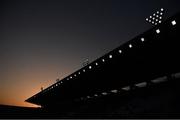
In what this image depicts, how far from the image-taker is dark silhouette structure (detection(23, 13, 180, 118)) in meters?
11.0

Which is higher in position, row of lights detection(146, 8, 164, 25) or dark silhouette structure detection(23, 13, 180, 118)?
row of lights detection(146, 8, 164, 25)

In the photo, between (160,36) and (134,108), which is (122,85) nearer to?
(134,108)

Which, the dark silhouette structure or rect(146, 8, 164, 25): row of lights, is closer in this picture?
the dark silhouette structure

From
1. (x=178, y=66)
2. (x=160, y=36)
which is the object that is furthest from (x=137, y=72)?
(x=160, y=36)

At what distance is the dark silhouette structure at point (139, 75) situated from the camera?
36.1 ft

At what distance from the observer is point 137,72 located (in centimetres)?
1625

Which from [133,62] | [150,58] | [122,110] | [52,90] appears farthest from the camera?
[52,90]

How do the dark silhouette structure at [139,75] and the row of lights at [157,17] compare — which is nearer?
the dark silhouette structure at [139,75]

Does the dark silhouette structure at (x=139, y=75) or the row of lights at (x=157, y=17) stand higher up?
the row of lights at (x=157, y=17)

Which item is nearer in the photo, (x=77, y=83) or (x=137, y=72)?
(x=137, y=72)

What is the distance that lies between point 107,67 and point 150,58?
3.64 metres

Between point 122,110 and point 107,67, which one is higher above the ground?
point 107,67

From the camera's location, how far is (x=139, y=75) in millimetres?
16562

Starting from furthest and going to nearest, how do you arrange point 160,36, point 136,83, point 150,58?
point 136,83 → point 150,58 → point 160,36
